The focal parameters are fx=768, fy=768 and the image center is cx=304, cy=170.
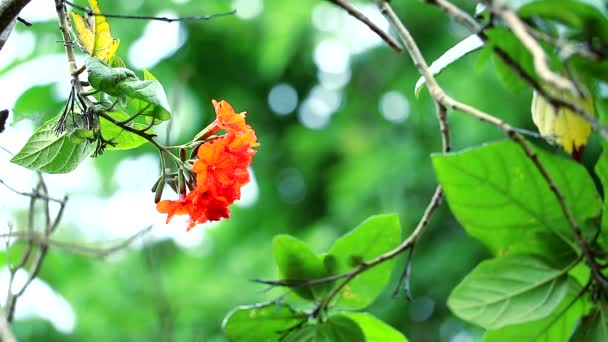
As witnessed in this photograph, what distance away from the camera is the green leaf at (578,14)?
39cm

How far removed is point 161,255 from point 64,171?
2286 mm

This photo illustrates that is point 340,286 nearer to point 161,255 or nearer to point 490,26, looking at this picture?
point 490,26

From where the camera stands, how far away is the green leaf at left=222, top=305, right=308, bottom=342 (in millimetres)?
583

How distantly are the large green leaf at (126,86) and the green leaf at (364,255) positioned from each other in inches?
7.5

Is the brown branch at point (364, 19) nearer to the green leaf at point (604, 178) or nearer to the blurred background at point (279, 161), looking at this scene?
the green leaf at point (604, 178)

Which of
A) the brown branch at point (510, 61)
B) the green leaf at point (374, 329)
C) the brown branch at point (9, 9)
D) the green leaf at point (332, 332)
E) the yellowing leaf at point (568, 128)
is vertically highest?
the brown branch at point (9, 9)

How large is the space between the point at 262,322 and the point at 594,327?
237 mm

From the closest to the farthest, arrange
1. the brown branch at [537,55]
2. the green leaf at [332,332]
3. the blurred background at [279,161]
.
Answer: the brown branch at [537,55] → the green leaf at [332,332] → the blurred background at [279,161]

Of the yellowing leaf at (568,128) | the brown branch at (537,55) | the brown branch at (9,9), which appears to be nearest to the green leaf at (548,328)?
the yellowing leaf at (568,128)

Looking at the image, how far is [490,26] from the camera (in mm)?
406

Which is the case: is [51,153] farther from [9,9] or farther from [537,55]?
[537,55]

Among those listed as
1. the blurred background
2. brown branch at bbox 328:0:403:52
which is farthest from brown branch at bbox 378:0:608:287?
the blurred background

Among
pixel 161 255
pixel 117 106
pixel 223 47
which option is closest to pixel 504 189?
pixel 117 106

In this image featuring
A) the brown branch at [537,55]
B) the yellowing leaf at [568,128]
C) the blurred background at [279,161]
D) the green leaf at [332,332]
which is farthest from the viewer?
the blurred background at [279,161]
